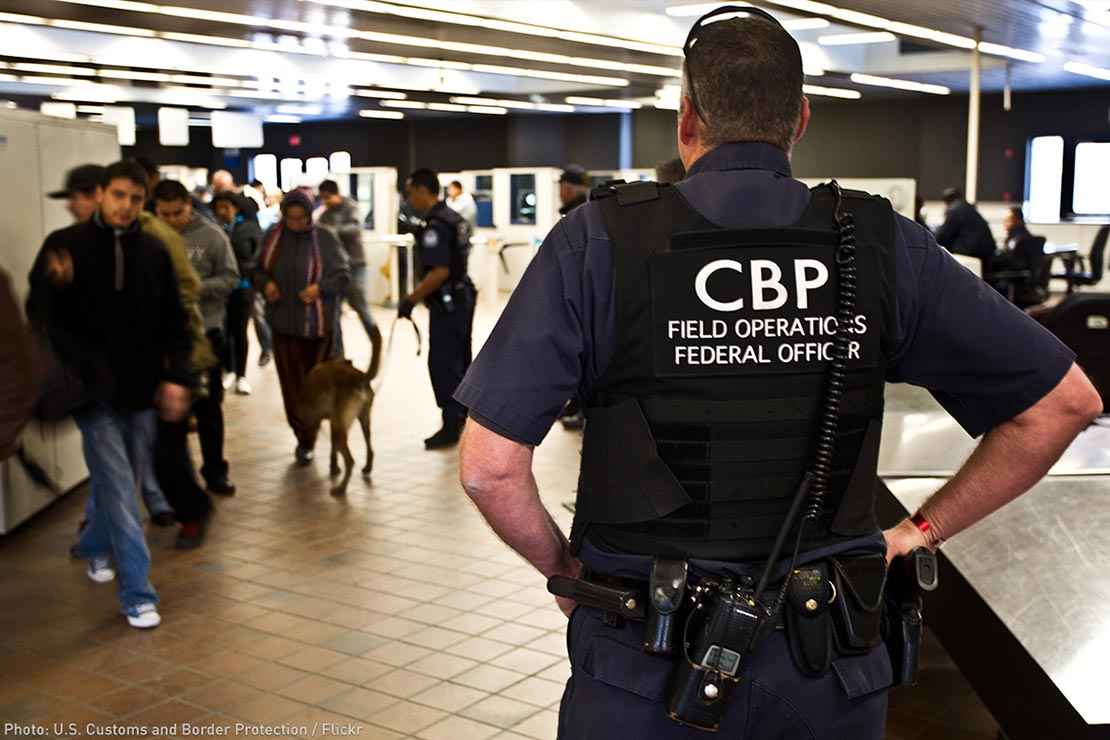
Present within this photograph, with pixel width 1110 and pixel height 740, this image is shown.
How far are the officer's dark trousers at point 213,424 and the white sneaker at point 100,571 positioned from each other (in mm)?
1455

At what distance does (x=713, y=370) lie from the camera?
1.68 metres

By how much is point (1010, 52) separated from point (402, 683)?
13238 millimetres

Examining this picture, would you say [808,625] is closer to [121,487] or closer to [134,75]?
[121,487]

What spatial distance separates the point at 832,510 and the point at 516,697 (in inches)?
98.6

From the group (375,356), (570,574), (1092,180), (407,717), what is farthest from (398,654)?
(1092,180)

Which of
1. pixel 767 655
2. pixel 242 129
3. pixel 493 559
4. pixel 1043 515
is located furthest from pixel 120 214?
pixel 242 129

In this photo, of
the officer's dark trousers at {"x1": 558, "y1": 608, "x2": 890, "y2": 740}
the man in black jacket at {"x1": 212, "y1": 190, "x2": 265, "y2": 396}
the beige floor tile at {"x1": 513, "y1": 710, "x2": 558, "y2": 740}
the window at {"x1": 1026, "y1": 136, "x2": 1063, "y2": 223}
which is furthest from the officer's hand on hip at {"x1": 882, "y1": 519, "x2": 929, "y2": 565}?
the window at {"x1": 1026, "y1": 136, "x2": 1063, "y2": 223}

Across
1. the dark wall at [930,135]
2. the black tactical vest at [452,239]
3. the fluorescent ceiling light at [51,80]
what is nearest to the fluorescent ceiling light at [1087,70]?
the dark wall at [930,135]

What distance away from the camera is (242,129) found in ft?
53.4

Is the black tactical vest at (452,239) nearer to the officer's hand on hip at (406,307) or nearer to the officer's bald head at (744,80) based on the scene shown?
the officer's hand on hip at (406,307)

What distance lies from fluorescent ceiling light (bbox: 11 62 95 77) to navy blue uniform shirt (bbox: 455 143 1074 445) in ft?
48.3

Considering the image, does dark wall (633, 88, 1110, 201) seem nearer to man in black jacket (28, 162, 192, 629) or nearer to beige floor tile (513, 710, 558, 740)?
man in black jacket (28, 162, 192, 629)

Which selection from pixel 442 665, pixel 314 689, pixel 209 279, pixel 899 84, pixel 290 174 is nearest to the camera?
pixel 314 689

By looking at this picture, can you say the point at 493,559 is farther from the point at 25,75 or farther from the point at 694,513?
the point at 25,75
